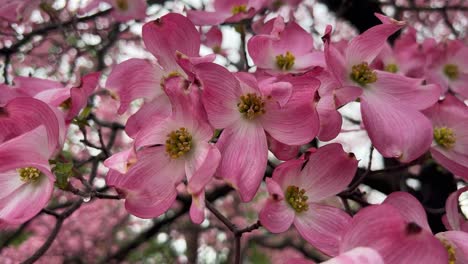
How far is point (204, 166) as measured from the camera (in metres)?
0.53

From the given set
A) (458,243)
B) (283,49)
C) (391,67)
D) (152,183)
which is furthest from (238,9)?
(458,243)

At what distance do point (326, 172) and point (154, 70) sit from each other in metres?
0.30

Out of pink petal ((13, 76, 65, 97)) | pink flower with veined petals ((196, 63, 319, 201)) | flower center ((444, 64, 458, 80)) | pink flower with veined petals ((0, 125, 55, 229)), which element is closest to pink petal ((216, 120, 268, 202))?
pink flower with veined petals ((196, 63, 319, 201))

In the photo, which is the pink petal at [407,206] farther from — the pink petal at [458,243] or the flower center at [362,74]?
the flower center at [362,74]

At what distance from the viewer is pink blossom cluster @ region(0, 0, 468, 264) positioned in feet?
1.78

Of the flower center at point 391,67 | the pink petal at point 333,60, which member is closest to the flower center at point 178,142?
the pink petal at point 333,60

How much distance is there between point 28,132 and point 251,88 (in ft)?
0.92

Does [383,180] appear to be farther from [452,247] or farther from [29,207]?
[29,207]

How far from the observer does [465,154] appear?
0.73 metres

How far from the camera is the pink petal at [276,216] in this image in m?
0.56

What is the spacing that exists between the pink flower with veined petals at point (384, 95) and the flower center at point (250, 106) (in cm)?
10

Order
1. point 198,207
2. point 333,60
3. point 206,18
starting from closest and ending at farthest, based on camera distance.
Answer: point 198,207 → point 333,60 → point 206,18

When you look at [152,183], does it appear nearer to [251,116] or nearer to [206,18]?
[251,116]

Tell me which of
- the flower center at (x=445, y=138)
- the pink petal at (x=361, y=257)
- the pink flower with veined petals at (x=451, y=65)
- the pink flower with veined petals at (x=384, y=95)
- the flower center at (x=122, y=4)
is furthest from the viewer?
the flower center at (x=122, y=4)
